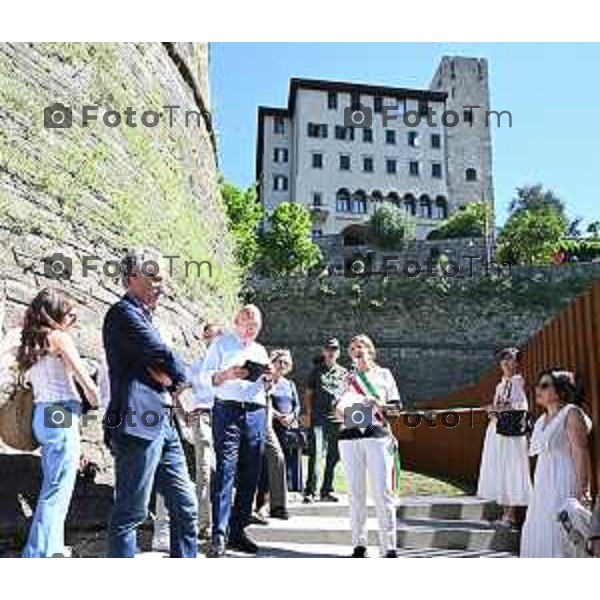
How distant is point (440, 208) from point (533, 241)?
1613cm

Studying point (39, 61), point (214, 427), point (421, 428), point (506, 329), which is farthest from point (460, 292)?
point (214, 427)

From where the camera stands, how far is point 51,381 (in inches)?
156

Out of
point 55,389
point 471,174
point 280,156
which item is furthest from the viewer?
point 471,174

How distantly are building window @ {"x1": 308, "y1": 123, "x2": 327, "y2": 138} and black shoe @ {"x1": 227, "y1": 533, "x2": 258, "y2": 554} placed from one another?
141ft

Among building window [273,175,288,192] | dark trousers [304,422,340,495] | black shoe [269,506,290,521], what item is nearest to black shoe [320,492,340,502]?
dark trousers [304,422,340,495]

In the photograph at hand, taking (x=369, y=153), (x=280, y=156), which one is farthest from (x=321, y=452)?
(x=280, y=156)

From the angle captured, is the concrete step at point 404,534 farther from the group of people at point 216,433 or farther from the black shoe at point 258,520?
the group of people at point 216,433

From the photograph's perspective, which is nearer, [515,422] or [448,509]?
[515,422]

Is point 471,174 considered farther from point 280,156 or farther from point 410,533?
point 410,533

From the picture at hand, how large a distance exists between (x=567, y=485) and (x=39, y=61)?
5770mm

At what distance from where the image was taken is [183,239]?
9141 millimetres

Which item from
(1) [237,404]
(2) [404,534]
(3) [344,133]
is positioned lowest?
(2) [404,534]

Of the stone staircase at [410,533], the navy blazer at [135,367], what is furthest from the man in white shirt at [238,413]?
the navy blazer at [135,367]
